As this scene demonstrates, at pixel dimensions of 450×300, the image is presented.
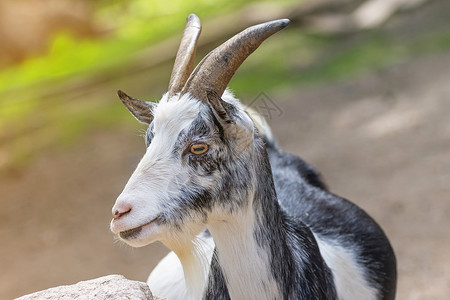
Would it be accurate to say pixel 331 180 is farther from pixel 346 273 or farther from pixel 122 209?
pixel 122 209

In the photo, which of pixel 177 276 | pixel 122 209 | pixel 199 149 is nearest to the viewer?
pixel 122 209

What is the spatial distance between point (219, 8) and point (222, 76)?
459 inches

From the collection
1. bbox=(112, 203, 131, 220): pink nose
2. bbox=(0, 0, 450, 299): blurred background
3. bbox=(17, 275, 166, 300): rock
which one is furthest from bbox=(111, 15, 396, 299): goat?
bbox=(0, 0, 450, 299): blurred background

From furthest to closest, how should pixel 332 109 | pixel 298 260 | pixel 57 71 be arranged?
pixel 57 71
pixel 332 109
pixel 298 260

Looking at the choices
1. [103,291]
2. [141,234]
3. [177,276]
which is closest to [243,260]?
[141,234]

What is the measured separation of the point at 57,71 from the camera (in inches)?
521

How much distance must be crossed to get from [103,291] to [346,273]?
1325 mm

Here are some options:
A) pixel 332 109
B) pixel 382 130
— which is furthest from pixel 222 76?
pixel 332 109

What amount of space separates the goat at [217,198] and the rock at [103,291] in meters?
0.18

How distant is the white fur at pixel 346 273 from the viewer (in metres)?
3.32

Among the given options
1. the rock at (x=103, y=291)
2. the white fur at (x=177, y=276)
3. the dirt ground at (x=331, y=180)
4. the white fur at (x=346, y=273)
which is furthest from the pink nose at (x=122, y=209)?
the dirt ground at (x=331, y=180)

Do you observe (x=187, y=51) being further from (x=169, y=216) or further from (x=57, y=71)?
(x=57, y=71)

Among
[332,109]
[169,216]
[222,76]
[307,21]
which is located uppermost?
[307,21]

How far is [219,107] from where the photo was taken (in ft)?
8.71
